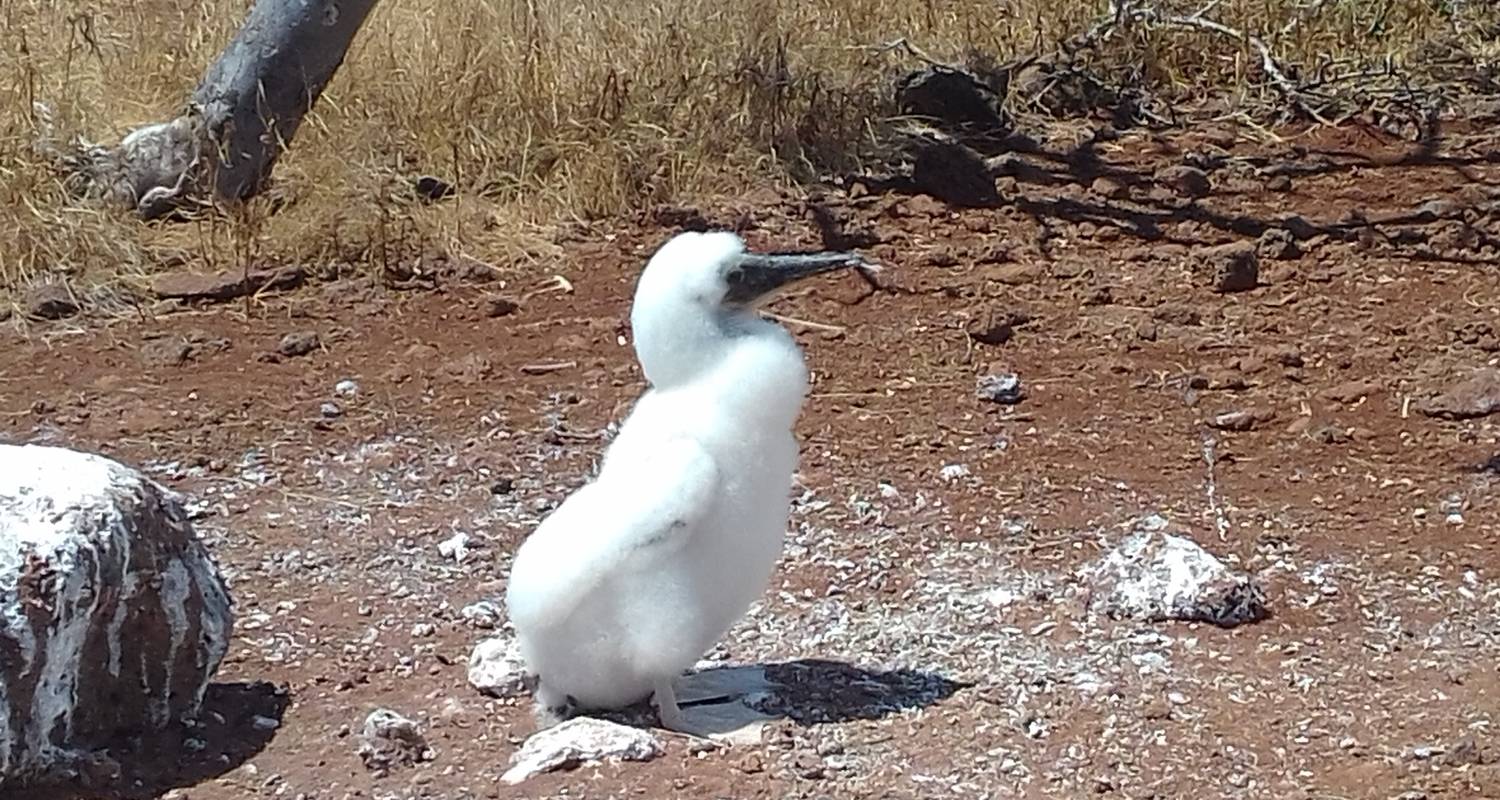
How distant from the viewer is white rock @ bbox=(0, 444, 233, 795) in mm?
3754

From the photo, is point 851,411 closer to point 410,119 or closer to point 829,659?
point 829,659

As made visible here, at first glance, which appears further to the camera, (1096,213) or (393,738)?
(1096,213)

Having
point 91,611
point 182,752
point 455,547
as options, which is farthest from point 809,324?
point 91,611

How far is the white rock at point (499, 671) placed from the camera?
4254 mm

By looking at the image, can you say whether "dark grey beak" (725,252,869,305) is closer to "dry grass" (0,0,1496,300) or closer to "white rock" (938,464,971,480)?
"white rock" (938,464,971,480)

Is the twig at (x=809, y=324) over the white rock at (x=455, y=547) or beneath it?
beneath

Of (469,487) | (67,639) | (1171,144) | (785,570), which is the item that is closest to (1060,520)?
(785,570)

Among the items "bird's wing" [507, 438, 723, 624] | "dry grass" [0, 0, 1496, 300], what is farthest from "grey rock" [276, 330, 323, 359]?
"bird's wing" [507, 438, 723, 624]

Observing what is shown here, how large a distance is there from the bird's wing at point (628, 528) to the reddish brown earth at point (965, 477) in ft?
1.05

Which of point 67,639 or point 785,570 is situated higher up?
point 67,639

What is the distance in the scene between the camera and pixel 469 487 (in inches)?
216

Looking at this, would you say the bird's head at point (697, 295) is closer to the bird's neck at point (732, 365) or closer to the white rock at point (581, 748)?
the bird's neck at point (732, 365)

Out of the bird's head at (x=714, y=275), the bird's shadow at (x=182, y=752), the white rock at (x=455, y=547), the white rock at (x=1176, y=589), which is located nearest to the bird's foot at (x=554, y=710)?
the bird's shadow at (x=182, y=752)

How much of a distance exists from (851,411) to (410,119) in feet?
8.73
